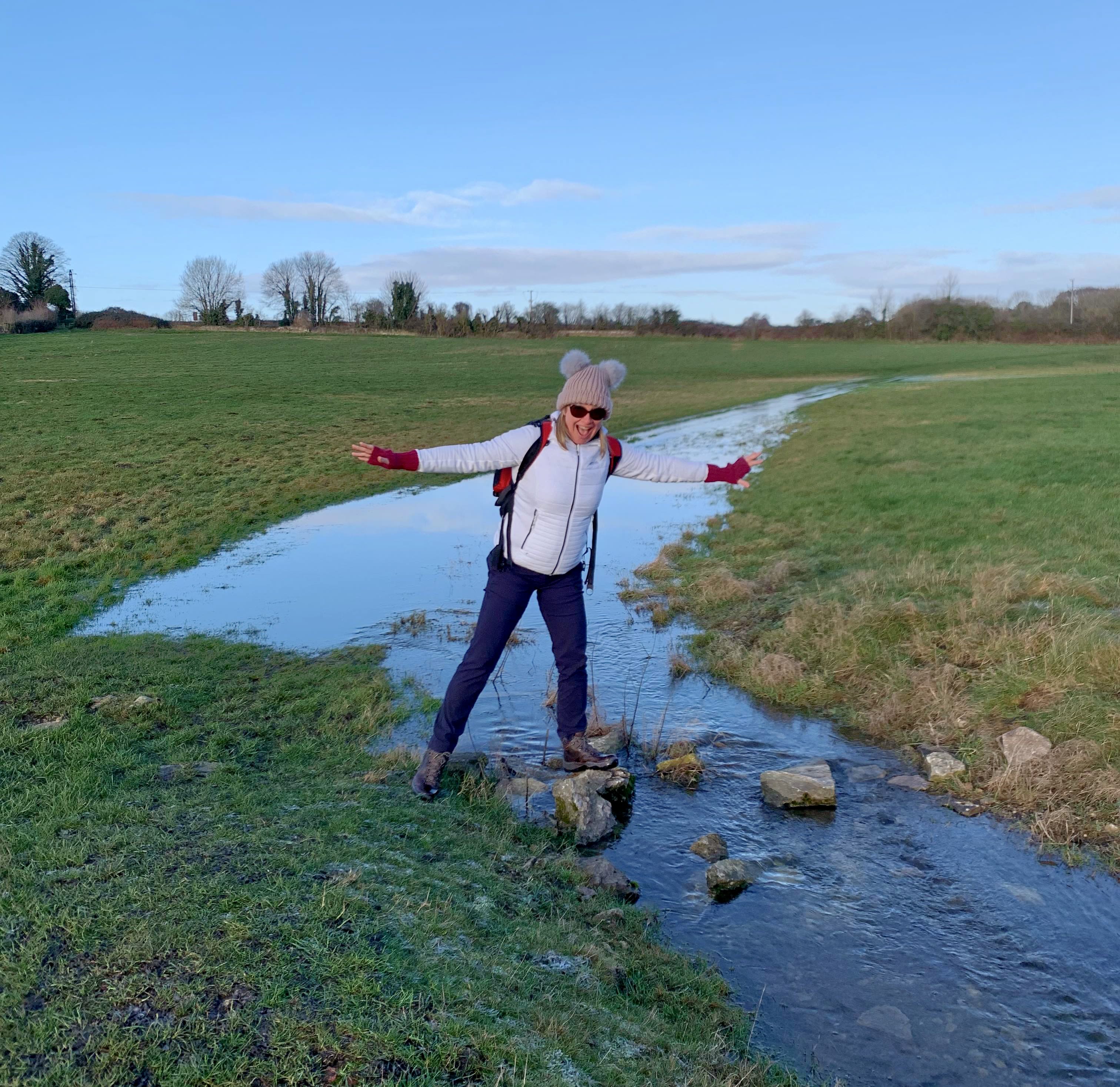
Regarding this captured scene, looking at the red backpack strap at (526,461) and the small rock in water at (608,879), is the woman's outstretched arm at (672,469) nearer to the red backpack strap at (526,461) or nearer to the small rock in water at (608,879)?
the red backpack strap at (526,461)

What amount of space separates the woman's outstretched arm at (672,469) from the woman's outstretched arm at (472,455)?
0.72 m

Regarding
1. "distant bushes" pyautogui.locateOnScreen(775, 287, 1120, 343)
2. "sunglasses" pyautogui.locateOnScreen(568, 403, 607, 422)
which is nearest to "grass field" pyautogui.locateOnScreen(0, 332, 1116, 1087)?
"sunglasses" pyautogui.locateOnScreen(568, 403, 607, 422)

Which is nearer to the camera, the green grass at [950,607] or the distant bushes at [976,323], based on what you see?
the green grass at [950,607]

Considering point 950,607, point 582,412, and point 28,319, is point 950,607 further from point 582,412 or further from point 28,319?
point 28,319

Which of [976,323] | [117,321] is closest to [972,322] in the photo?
[976,323]

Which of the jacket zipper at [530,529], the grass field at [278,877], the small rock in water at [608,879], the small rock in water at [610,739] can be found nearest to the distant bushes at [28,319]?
the grass field at [278,877]

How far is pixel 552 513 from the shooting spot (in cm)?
602

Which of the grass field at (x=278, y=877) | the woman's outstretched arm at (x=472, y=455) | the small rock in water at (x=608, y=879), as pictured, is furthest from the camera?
the woman's outstretched arm at (x=472, y=455)

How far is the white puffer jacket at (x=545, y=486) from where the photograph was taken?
5922mm

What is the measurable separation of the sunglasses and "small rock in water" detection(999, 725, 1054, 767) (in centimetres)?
395

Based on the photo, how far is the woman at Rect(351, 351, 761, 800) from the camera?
19.3ft

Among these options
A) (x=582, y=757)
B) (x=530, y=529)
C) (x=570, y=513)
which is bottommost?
(x=582, y=757)

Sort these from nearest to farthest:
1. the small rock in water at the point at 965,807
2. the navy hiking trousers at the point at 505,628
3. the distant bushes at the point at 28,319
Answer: the navy hiking trousers at the point at 505,628
the small rock in water at the point at 965,807
the distant bushes at the point at 28,319

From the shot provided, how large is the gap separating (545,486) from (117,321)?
86305mm
